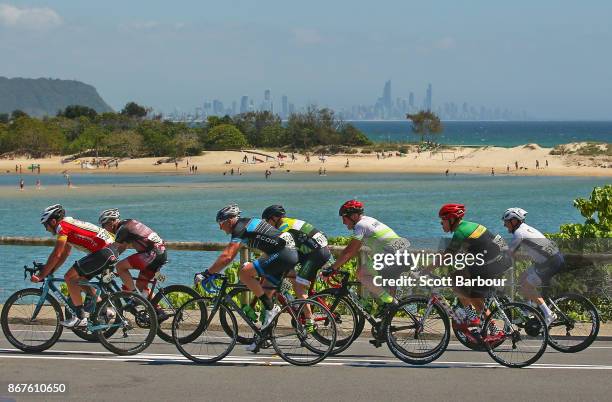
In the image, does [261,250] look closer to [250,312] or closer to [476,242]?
[250,312]

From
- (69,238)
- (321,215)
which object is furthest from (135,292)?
(321,215)

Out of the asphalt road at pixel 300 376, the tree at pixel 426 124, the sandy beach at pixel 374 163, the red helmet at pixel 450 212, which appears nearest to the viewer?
the asphalt road at pixel 300 376

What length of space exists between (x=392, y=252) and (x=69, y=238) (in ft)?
11.9

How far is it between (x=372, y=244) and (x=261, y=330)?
1.72 metres

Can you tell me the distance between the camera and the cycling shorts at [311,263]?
11.9m

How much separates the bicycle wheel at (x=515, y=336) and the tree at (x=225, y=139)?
14917 cm

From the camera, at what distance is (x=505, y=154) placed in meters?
149

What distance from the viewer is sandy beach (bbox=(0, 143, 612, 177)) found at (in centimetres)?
13700

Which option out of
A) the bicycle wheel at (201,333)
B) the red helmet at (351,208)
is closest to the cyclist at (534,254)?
the red helmet at (351,208)

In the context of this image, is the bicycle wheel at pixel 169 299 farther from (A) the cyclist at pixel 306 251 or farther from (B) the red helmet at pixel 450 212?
(B) the red helmet at pixel 450 212

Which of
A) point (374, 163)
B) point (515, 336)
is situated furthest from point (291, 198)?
point (515, 336)

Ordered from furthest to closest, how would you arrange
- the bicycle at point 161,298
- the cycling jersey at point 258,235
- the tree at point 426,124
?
the tree at point 426,124
the bicycle at point 161,298
the cycling jersey at point 258,235

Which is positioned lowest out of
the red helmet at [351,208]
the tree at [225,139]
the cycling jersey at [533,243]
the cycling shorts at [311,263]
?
the tree at [225,139]

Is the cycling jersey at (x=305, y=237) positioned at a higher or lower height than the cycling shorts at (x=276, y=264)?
higher
